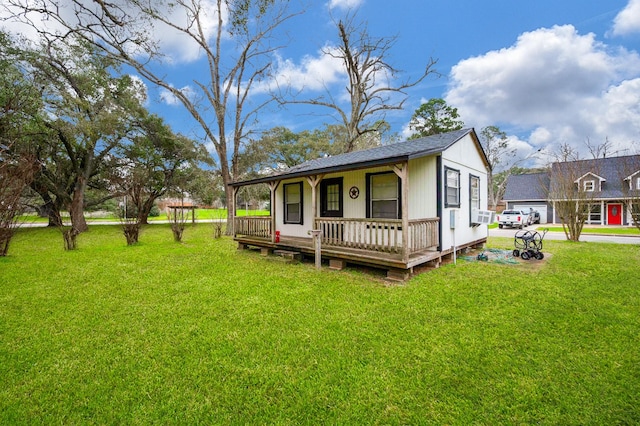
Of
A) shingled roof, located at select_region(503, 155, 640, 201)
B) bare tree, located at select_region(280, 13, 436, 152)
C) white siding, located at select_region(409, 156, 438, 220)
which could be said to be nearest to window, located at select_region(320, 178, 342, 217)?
white siding, located at select_region(409, 156, 438, 220)

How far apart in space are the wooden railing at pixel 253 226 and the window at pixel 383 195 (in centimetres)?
348

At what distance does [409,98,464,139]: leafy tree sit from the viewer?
88.5 ft

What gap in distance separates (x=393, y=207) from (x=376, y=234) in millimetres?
1649

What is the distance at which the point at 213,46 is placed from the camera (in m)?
15.5

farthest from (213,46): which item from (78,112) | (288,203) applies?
(288,203)

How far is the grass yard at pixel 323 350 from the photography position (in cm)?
224

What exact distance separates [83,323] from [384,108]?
62.8 ft

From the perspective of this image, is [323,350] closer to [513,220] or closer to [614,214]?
[513,220]

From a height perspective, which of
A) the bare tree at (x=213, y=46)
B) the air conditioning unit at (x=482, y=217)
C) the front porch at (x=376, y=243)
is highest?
the bare tree at (x=213, y=46)

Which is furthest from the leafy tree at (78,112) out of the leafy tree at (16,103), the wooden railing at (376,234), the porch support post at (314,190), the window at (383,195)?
the window at (383,195)

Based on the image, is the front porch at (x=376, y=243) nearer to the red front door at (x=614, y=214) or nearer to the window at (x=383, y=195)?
the window at (x=383, y=195)

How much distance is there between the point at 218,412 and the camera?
7.23ft

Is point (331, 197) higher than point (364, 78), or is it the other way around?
point (364, 78)

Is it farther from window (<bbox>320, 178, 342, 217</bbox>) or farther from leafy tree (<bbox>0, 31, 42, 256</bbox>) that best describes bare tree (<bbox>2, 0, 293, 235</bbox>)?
window (<bbox>320, 178, 342, 217</bbox>)
